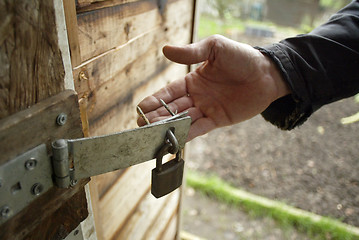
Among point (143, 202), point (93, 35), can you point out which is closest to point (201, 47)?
point (93, 35)

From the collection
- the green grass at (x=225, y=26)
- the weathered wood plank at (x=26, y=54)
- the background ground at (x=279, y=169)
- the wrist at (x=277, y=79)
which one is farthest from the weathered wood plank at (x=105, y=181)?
the green grass at (x=225, y=26)

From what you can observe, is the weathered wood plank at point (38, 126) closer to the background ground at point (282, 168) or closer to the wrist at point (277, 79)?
the wrist at point (277, 79)

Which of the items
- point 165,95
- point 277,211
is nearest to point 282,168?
point 277,211

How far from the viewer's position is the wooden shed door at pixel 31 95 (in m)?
0.48

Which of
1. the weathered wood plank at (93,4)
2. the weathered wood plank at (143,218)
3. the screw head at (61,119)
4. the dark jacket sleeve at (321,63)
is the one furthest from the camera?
the weathered wood plank at (143,218)

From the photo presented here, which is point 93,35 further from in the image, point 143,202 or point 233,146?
point 233,146

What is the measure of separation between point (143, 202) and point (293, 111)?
956mm

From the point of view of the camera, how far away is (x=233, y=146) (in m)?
4.49

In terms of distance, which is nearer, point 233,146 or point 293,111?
point 293,111

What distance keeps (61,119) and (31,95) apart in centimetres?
7

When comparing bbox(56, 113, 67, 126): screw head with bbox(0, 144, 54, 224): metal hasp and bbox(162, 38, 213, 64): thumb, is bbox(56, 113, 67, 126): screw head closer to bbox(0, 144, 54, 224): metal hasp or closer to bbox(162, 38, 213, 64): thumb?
bbox(0, 144, 54, 224): metal hasp

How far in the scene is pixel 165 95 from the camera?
1285mm

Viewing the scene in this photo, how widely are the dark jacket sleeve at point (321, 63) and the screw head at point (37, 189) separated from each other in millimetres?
1133

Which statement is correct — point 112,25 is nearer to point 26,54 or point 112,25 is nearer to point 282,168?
point 26,54
